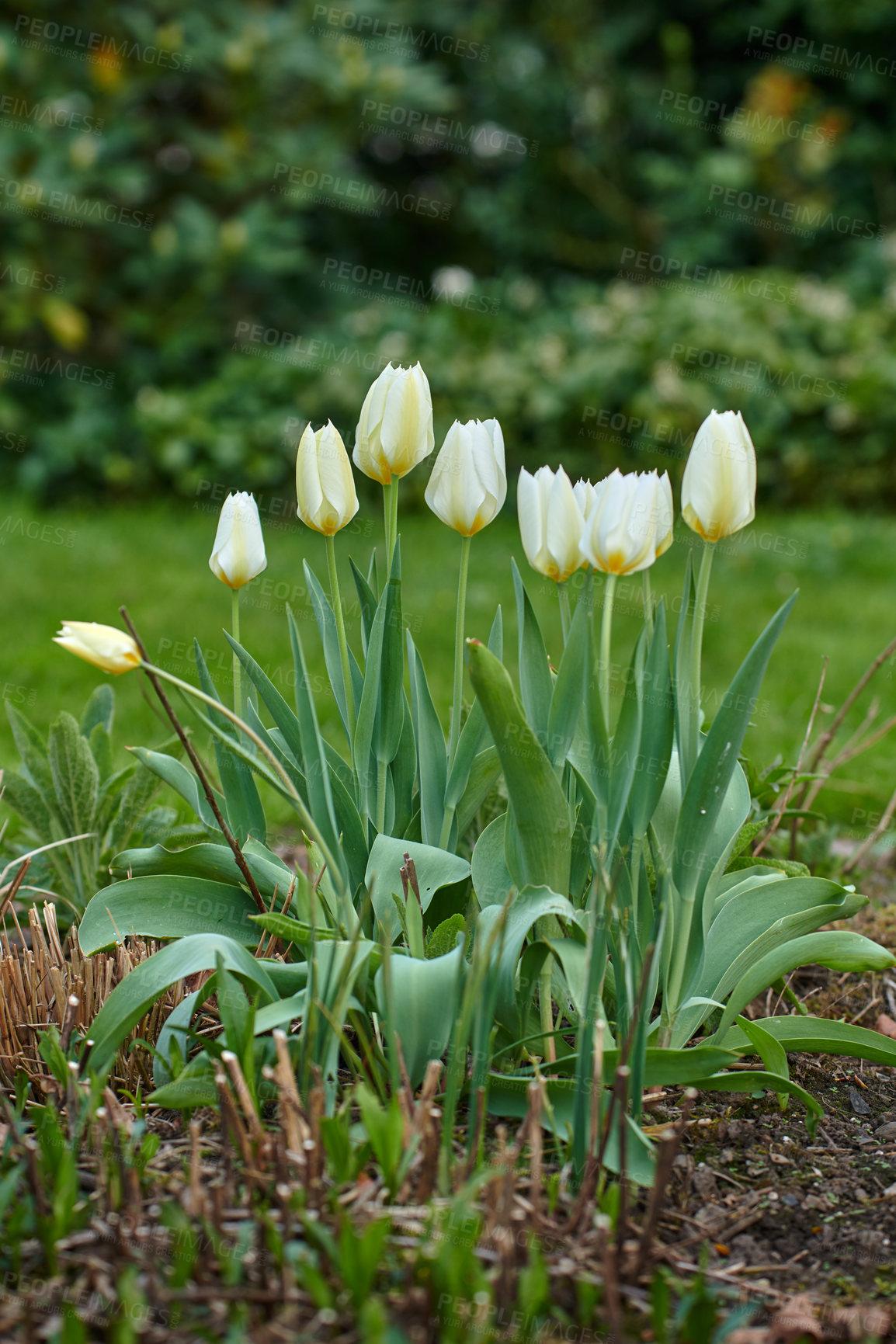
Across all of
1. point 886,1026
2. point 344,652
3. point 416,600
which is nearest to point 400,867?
point 344,652

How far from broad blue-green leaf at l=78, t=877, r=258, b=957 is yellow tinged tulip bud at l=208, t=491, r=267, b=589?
0.46 m

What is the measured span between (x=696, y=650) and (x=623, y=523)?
23cm

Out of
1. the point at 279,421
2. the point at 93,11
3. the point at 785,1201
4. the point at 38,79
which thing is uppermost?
the point at 93,11

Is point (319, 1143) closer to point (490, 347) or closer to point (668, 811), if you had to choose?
point (668, 811)

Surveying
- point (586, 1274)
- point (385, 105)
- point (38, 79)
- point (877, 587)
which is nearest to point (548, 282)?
point (385, 105)

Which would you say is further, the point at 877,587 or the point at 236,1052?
the point at 877,587

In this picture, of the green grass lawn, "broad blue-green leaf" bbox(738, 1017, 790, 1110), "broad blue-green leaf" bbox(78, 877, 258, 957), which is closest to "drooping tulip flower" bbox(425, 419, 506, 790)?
"broad blue-green leaf" bbox(78, 877, 258, 957)

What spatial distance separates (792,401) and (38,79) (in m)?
4.33

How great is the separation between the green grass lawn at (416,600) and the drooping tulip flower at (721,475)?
1.71 m

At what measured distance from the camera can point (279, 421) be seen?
20.2 feet

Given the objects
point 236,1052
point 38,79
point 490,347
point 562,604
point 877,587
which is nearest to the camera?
point 236,1052

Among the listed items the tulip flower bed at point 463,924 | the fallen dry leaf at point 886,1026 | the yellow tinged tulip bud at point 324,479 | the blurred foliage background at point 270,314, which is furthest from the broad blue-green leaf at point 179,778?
the blurred foliage background at point 270,314

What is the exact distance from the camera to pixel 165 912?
1.75m

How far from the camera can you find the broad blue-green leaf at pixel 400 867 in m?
1.70
